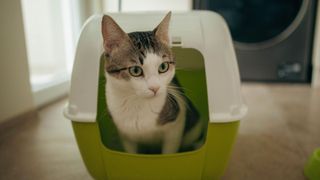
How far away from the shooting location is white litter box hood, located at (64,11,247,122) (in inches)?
18.8

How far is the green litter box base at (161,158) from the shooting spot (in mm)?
485

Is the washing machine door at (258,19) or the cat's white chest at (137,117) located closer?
the cat's white chest at (137,117)

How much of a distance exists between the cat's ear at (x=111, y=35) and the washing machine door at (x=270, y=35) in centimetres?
107

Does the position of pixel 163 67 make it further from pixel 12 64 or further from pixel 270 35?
pixel 270 35

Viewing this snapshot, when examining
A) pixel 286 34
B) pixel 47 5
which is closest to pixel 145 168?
pixel 47 5

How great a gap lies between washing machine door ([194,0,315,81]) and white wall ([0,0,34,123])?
0.85 meters

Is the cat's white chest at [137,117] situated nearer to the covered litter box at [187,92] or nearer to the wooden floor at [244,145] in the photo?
the covered litter box at [187,92]

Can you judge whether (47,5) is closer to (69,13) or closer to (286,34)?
(69,13)

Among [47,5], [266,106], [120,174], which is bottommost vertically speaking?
[266,106]

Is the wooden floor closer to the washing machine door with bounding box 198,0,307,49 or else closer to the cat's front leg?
the cat's front leg

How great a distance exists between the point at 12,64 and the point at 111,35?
0.55 meters

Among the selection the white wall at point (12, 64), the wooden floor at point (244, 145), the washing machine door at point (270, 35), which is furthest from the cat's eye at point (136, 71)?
the washing machine door at point (270, 35)

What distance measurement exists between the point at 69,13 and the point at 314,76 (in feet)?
3.91

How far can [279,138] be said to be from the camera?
804 millimetres
